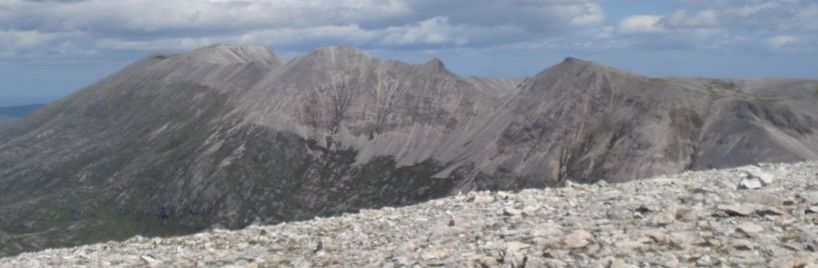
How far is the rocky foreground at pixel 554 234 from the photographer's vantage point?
21.8m

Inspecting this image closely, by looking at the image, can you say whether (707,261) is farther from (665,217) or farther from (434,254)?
(434,254)

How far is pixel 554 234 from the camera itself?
24.5 meters

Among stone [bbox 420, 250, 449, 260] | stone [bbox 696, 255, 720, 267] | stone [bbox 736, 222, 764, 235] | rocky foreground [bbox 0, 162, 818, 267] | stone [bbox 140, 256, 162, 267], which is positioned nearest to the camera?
stone [bbox 696, 255, 720, 267]

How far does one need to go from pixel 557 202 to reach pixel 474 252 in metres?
7.74

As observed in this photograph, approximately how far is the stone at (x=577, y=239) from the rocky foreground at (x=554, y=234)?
31 mm

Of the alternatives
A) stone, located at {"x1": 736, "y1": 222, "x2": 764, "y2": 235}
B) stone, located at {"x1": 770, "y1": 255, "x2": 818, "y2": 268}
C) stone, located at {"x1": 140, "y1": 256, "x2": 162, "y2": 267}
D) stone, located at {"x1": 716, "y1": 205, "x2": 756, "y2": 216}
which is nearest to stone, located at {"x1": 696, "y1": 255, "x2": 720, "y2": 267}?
stone, located at {"x1": 770, "y1": 255, "x2": 818, "y2": 268}

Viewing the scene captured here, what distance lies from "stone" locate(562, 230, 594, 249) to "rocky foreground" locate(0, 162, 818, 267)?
31 mm

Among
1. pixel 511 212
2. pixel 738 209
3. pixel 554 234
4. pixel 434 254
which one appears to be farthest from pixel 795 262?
pixel 511 212

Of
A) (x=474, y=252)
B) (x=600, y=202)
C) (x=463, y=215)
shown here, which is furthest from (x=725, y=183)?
(x=474, y=252)

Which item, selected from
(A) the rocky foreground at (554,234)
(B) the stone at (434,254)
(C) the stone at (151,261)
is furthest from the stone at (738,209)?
(C) the stone at (151,261)

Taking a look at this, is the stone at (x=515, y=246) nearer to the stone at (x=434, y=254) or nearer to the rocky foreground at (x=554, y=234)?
the rocky foreground at (x=554, y=234)

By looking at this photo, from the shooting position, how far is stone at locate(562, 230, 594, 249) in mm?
22984

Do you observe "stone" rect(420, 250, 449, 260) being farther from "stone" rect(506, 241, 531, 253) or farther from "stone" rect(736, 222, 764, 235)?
"stone" rect(736, 222, 764, 235)

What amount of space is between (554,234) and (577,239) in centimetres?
125
